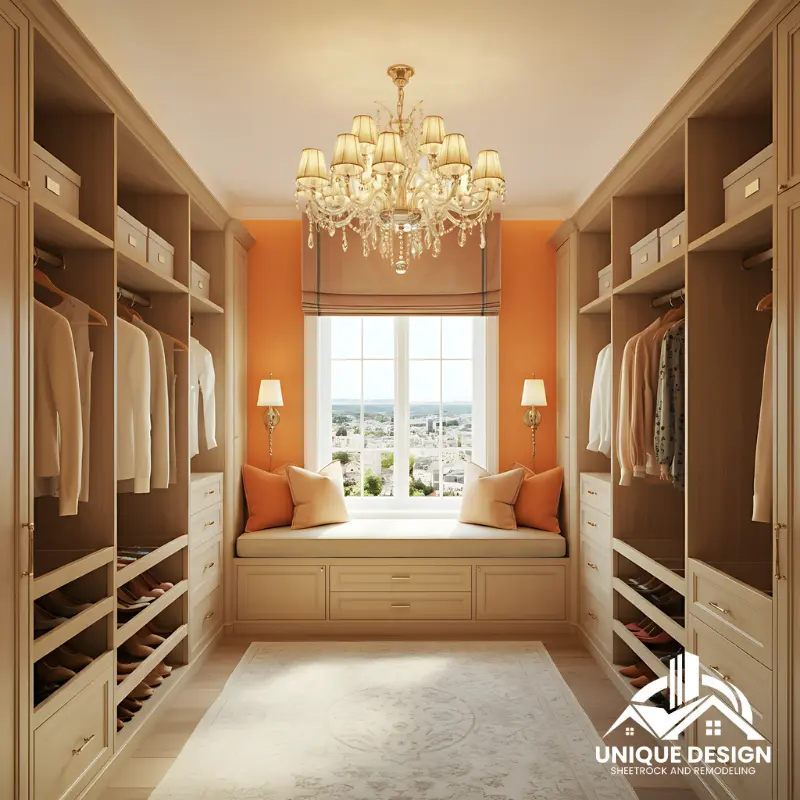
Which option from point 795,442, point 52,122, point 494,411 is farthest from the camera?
point 494,411

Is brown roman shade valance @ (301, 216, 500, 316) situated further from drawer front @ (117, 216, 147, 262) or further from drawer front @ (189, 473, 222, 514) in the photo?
drawer front @ (117, 216, 147, 262)

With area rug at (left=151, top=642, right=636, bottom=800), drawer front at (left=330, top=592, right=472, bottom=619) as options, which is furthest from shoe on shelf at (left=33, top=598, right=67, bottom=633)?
drawer front at (left=330, top=592, right=472, bottom=619)

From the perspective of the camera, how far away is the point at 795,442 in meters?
1.83

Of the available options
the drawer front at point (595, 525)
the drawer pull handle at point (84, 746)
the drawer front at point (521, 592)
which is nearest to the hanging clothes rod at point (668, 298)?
the drawer front at point (595, 525)

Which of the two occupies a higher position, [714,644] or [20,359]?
[20,359]

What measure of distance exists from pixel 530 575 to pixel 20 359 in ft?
10.8

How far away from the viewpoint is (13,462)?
185cm

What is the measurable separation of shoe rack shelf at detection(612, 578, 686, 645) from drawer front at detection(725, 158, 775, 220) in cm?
160

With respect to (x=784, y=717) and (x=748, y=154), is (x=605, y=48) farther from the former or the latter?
(x=784, y=717)

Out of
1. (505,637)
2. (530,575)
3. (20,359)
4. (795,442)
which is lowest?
(505,637)

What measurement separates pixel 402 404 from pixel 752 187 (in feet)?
10.2

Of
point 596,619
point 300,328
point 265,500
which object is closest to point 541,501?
point 596,619

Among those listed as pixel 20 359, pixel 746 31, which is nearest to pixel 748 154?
pixel 746 31

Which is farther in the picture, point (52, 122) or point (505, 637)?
point (505, 637)
